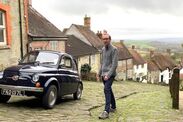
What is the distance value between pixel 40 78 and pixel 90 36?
39146 millimetres

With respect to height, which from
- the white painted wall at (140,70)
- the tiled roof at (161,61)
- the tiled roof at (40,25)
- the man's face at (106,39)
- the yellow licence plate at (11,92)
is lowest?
the white painted wall at (140,70)

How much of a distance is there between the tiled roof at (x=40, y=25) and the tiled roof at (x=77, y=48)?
1077 cm

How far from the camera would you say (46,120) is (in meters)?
8.60

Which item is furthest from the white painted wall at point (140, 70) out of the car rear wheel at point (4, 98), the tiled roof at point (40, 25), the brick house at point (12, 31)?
the car rear wheel at point (4, 98)

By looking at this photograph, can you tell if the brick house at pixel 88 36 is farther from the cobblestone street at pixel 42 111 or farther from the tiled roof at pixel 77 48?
the cobblestone street at pixel 42 111

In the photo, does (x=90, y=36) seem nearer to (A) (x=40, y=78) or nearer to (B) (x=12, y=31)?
(B) (x=12, y=31)

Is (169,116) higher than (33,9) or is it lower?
lower

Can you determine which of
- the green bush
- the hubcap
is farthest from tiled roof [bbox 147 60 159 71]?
the hubcap

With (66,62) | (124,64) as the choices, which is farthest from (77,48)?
(66,62)

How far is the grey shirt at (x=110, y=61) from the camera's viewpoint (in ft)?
29.4

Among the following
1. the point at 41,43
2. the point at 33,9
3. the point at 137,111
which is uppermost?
the point at 33,9

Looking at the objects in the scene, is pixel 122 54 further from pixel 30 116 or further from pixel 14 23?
pixel 30 116

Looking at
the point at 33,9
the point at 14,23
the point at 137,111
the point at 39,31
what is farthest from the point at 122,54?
the point at 137,111

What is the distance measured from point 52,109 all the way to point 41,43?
14.0m
